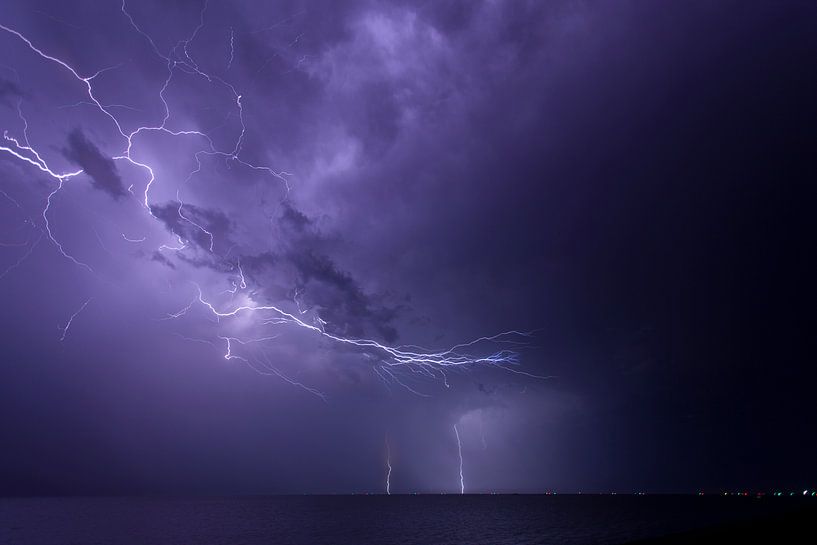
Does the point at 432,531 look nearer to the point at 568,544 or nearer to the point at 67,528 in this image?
the point at 568,544

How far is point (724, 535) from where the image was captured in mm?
23656

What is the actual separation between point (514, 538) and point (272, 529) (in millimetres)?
22678

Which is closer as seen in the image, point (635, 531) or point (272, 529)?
point (635, 531)

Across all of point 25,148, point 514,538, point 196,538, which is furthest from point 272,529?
point 25,148

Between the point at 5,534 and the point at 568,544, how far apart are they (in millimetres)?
42146

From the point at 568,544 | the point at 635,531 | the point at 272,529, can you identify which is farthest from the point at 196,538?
→ the point at 635,531

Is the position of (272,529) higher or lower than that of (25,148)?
lower

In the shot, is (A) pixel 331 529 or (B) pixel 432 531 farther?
(A) pixel 331 529

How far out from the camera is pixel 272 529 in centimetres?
4388

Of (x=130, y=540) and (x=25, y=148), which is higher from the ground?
(x=25, y=148)

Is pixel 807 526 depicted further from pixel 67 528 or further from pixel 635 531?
pixel 67 528

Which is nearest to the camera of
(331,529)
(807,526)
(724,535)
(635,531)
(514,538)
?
(724,535)

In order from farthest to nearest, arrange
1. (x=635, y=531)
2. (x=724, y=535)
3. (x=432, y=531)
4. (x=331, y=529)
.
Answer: (x=331, y=529)
(x=432, y=531)
(x=635, y=531)
(x=724, y=535)

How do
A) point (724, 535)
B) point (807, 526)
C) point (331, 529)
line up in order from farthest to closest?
1. point (331, 529)
2. point (807, 526)
3. point (724, 535)
